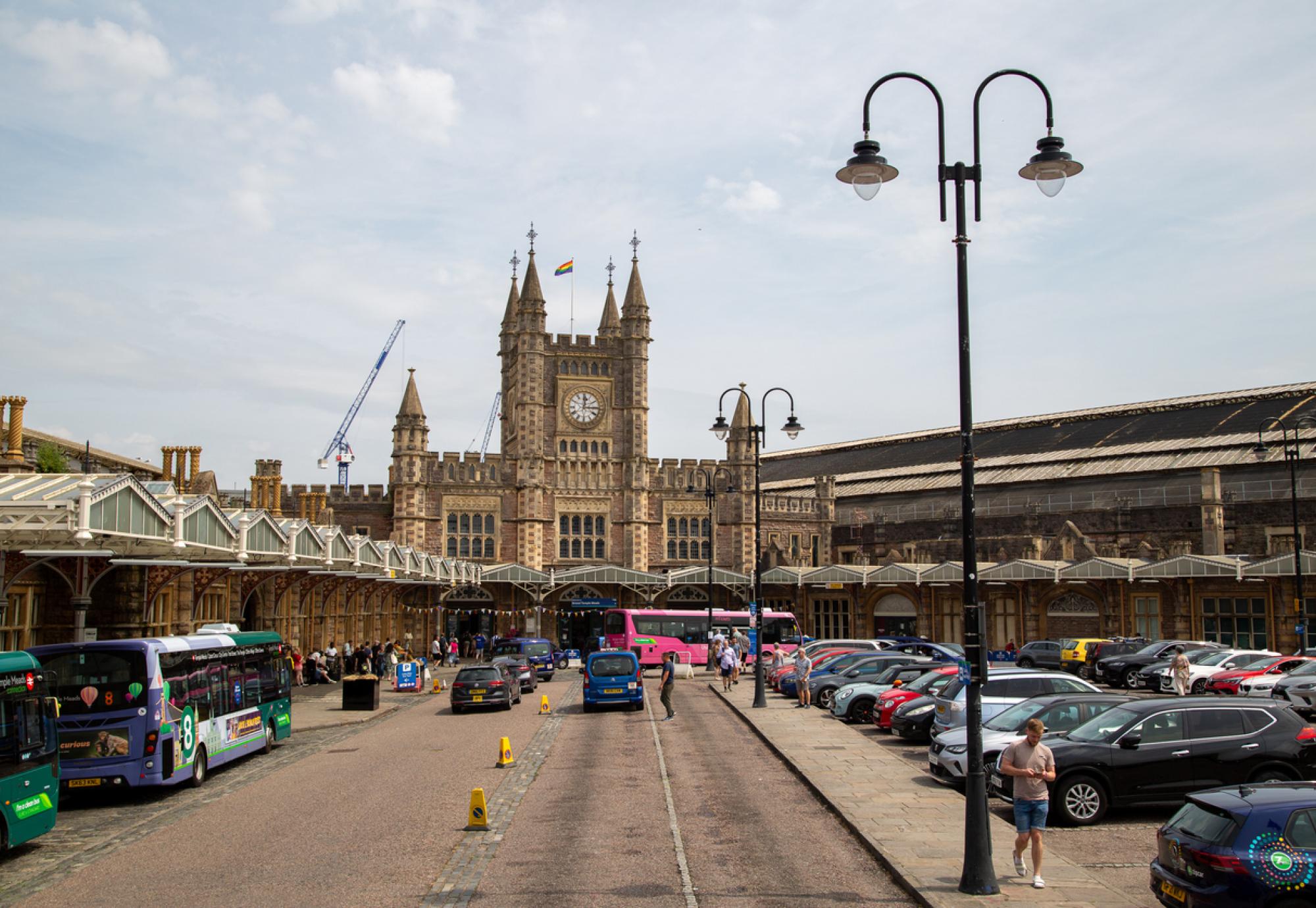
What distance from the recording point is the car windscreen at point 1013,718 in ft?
62.8

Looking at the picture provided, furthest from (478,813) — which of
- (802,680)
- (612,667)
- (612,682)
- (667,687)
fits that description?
(802,680)

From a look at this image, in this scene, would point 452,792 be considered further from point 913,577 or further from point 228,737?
point 913,577

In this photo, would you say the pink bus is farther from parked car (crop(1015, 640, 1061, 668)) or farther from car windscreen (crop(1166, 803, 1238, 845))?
car windscreen (crop(1166, 803, 1238, 845))

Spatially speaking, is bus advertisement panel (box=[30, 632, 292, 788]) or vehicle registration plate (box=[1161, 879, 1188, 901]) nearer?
vehicle registration plate (box=[1161, 879, 1188, 901])

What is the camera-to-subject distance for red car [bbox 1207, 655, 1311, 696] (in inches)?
1222

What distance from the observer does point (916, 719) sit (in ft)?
83.3

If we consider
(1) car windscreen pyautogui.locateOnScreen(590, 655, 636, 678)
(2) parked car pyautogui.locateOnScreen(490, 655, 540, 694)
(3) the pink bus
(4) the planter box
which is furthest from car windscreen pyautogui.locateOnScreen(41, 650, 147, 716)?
(3) the pink bus

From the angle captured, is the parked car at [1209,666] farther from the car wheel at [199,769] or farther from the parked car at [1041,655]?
the car wheel at [199,769]

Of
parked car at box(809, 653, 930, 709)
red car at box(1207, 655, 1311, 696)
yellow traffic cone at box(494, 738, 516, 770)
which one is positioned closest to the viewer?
yellow traffic cone at box(494, 738, 516, 770)

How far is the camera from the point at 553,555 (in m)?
74.0

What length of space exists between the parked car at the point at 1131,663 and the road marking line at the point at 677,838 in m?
18.5

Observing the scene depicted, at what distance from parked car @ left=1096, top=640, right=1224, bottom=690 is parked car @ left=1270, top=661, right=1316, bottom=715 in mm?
9407

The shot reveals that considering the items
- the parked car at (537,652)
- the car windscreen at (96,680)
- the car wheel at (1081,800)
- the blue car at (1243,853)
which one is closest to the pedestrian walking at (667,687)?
the car windscreen at (96,680)

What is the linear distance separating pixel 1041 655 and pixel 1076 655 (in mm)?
4064
